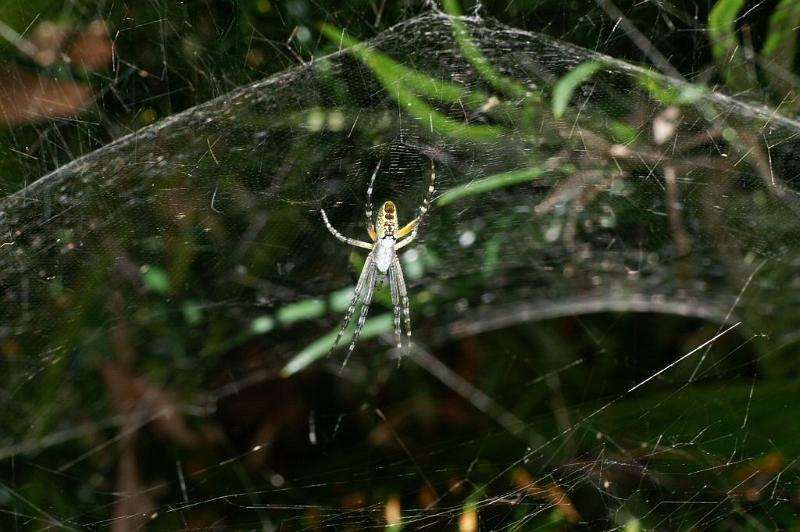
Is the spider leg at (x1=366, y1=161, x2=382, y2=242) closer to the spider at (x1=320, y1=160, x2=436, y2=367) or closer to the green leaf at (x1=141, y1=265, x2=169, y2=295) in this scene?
the spider at (x1=320, y1=160, x2=436, y2=367)

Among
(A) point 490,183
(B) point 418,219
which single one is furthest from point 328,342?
(A) point 490,183

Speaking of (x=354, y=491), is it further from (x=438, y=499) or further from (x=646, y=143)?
(x=646, y=143)

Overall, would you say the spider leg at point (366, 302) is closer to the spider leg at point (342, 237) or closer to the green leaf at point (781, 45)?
the spider leg at point (342, 237)

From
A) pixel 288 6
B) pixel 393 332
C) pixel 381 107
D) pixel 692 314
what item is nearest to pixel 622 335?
pixel 692 314

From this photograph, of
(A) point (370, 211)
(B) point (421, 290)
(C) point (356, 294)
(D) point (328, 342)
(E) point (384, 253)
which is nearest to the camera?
(A) point (370, 211)

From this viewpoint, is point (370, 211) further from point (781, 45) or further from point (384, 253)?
point (781, 45)

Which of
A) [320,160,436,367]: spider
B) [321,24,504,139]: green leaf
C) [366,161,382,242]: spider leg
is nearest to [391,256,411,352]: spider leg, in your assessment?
[320,160,436,367]: spider

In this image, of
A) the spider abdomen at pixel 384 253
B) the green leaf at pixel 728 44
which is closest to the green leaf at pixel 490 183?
the spider abdomen at pixel 384 253
